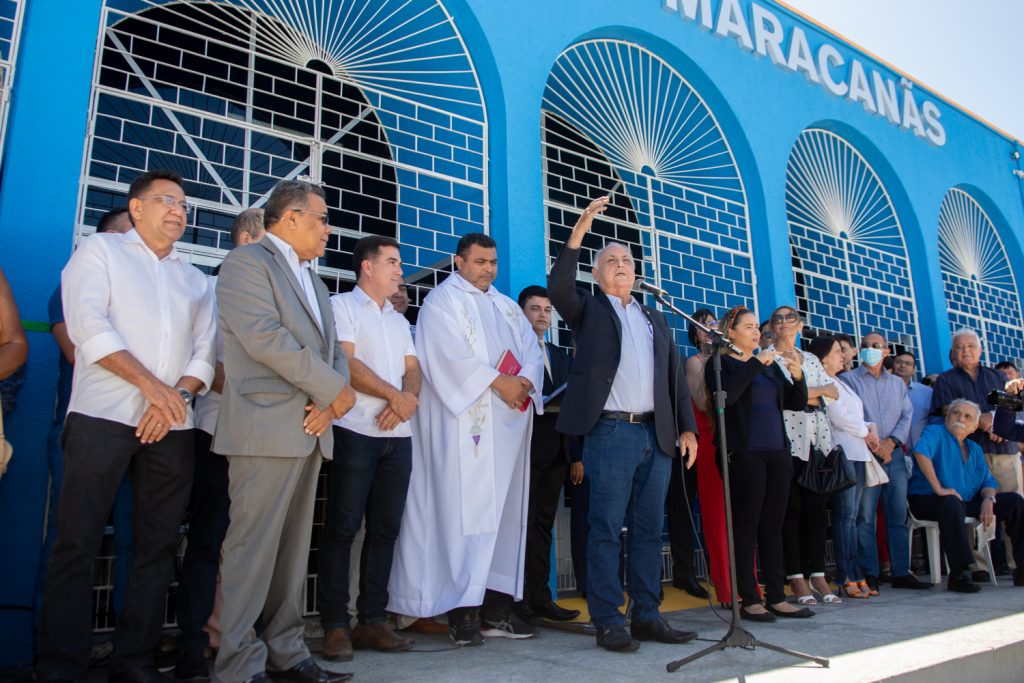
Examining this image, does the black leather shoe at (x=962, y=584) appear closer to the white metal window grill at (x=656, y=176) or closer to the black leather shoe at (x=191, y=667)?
the white metal window grill at (x=656, y=176)

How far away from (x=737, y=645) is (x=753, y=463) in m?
1.30

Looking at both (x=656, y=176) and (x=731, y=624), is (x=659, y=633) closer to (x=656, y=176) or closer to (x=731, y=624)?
(x=731, y=624)

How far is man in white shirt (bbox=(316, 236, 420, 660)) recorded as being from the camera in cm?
347

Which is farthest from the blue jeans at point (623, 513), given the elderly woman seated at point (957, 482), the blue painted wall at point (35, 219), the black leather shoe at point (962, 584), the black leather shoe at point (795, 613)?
the elderly woman seated at point (957, 482)

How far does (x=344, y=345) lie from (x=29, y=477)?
1.51 m

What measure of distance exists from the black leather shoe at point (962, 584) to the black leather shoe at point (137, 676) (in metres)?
5.07

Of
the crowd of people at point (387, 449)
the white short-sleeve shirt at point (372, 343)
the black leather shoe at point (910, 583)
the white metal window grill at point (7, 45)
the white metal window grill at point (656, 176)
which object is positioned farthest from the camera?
the white metal window grill at point (656, 176)

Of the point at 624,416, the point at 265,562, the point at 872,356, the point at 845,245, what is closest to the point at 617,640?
the point at 624,416

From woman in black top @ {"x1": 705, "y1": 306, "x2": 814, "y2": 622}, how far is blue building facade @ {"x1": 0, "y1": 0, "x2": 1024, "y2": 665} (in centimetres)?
172

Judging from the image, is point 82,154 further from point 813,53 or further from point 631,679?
point 813,53

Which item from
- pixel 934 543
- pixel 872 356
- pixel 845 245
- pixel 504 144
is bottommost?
pixel 934 543

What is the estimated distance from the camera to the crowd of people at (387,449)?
286 cm

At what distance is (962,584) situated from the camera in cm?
549

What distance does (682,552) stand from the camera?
5.54m
